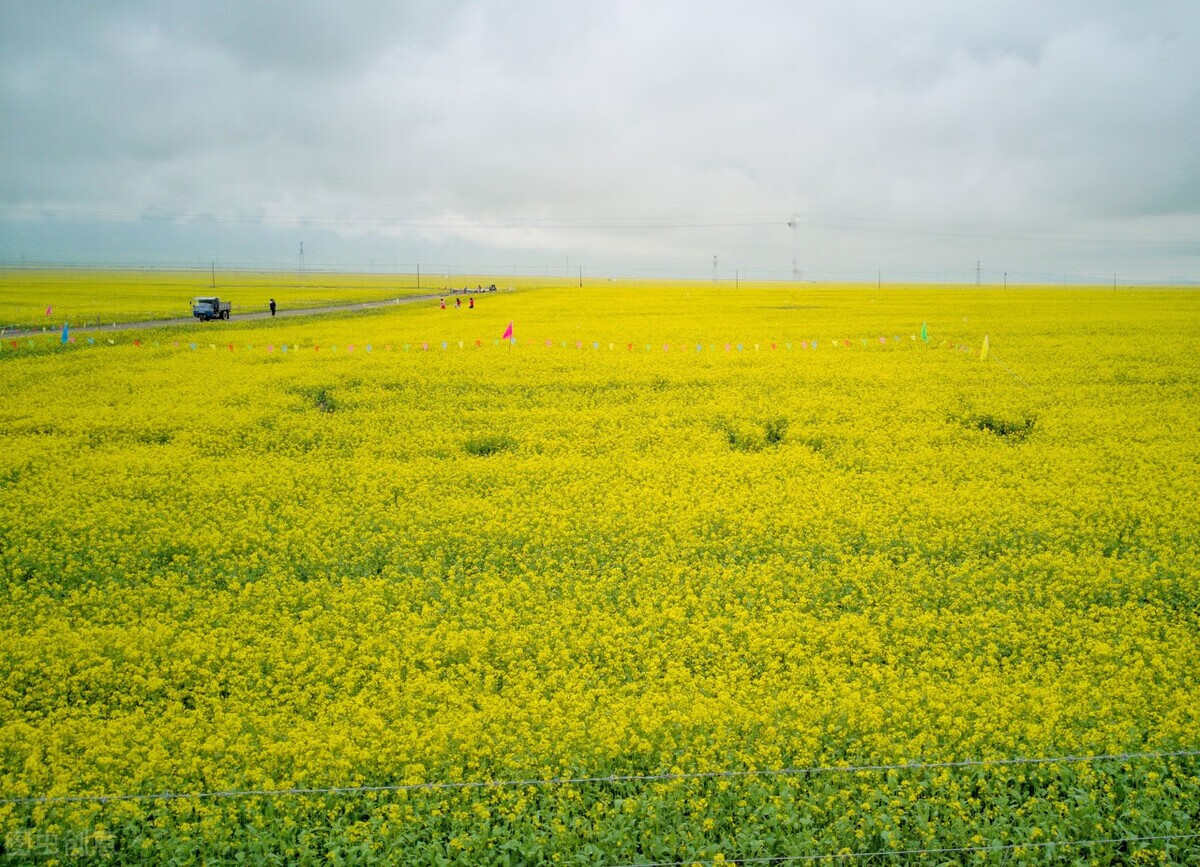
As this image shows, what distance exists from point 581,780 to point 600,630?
9.52ft

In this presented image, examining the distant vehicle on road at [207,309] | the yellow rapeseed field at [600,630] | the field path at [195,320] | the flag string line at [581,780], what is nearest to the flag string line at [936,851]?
the yellow rapeseed field at [600,630]

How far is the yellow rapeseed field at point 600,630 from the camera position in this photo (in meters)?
6.89

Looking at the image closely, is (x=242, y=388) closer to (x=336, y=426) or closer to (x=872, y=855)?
(x=336, y=426)

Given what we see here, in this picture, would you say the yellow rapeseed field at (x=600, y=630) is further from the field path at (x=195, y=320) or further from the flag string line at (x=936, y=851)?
the field path at (x=195, y=320)

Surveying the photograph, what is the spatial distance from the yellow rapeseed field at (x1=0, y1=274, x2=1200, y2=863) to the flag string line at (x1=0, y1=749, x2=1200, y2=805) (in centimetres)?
7

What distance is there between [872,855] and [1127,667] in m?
4.27

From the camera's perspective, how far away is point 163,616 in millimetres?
10352

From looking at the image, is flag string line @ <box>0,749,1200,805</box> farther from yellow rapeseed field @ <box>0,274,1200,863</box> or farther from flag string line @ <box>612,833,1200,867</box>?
flag string line @ <box>612,833,1200,867</box>

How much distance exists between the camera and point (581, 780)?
716 cm

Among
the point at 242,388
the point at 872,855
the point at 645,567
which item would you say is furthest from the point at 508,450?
the point at 872,855

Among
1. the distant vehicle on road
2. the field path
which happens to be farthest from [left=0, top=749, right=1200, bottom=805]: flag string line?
the distant vehicle on road

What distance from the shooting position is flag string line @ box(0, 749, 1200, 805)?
6.89 metres

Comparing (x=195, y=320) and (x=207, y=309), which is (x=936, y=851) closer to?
(x=207, y=309)

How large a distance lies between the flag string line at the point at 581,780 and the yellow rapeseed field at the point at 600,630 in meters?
0.07
